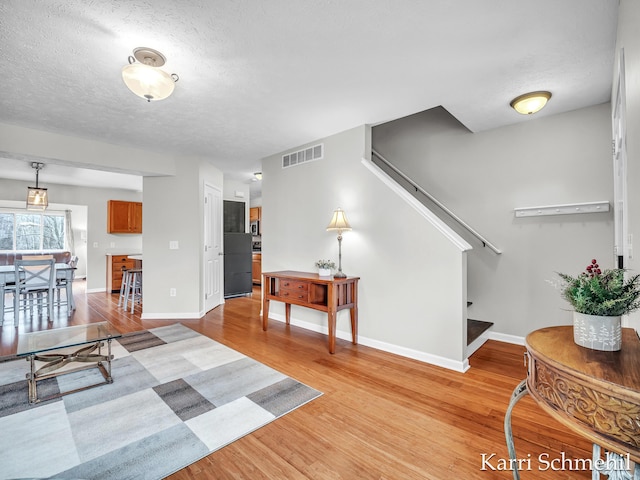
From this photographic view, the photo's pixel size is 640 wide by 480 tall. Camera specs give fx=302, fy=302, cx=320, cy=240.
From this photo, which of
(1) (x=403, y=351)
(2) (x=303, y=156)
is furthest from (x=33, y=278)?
(1) (x=403, y=351)

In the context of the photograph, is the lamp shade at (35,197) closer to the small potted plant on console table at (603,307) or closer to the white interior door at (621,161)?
the small potted plant on console table at (603,307)

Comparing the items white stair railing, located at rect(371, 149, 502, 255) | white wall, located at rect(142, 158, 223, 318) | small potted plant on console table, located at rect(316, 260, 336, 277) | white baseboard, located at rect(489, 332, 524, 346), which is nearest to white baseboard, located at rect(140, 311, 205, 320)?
white wall, located at rect(142, 158, 223, 318)

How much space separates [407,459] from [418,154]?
3536mm

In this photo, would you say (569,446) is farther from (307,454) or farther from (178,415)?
(178,415)

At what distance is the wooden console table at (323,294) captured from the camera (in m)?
3.19

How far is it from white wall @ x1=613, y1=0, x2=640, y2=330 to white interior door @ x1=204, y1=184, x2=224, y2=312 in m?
4.85

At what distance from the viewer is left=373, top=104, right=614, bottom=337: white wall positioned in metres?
2.99

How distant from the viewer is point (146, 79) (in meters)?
2.07

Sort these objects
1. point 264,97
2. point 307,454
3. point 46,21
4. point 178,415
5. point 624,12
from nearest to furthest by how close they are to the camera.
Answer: point 624,12 < point 307,454 < point 46,21 < point 178,415 < point 264,97

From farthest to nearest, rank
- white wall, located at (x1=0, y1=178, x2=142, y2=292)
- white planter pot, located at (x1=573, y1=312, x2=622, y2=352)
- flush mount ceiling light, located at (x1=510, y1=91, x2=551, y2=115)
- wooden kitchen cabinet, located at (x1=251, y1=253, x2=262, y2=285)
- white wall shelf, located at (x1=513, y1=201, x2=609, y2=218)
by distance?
1. wooden kitchen cabinet, located at (x1=251, y1=253, x2=262, y2=285)
2. white wall, located at (x1=0, y1=178, x2=142, y2=292)
3. white wall shelf, located at (x1=513, y1=201, x2=609, y2=218)
4. flush mount ceiling light, located at (x1=510, y1=91, x2=551, y2=115)
5. white planter pot, located at (x1=573, y1=312, x2=622, y2=352)

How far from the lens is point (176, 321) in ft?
14.6

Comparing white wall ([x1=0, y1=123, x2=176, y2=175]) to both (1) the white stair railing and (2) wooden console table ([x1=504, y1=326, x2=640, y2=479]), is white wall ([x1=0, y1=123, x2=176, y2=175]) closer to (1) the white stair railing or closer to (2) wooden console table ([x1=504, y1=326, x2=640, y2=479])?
(1) the white stair railing

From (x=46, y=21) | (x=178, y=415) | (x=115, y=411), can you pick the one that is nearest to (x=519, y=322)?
(x=178, y=415)

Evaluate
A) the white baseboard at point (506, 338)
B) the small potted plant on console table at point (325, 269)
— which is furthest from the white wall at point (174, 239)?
the white baseboard at point (506, 338)
